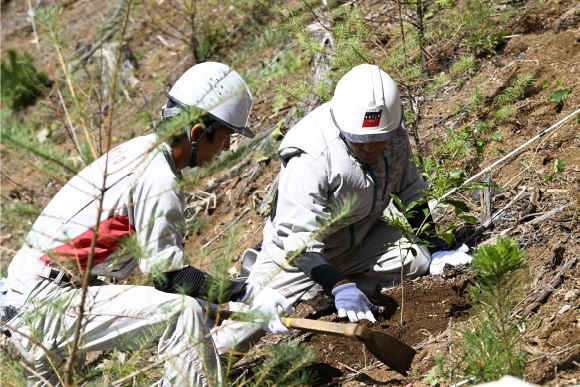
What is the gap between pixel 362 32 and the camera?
17.8 feet

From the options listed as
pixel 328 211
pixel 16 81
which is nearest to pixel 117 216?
pixel 328 211

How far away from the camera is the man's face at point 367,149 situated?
14.2ft

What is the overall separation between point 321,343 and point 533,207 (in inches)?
57.2

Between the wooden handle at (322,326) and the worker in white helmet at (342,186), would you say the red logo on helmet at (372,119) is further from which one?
the wooden handle at (322,326)

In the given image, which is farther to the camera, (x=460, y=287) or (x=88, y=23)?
(x=88, y=23)

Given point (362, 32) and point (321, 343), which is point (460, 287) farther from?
point (362, 32)

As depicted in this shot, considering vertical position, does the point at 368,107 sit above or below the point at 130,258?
above

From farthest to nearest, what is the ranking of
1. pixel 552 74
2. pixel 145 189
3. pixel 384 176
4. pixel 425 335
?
1. pixel 552 74
2. pixel 384 176
3. pixel 425 335
4. pixel 145 189

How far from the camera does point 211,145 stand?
3949mm

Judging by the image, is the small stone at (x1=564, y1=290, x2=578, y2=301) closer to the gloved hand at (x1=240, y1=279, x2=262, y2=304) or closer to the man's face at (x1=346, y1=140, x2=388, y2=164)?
the man's face at (x1=346, y1=140, x2=388, y2=164)

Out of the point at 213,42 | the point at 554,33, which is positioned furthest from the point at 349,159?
the point at 213,42

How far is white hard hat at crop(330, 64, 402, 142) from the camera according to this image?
419 centimetres

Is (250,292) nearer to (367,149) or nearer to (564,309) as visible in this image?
(367,149)

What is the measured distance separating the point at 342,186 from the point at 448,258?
79cm
